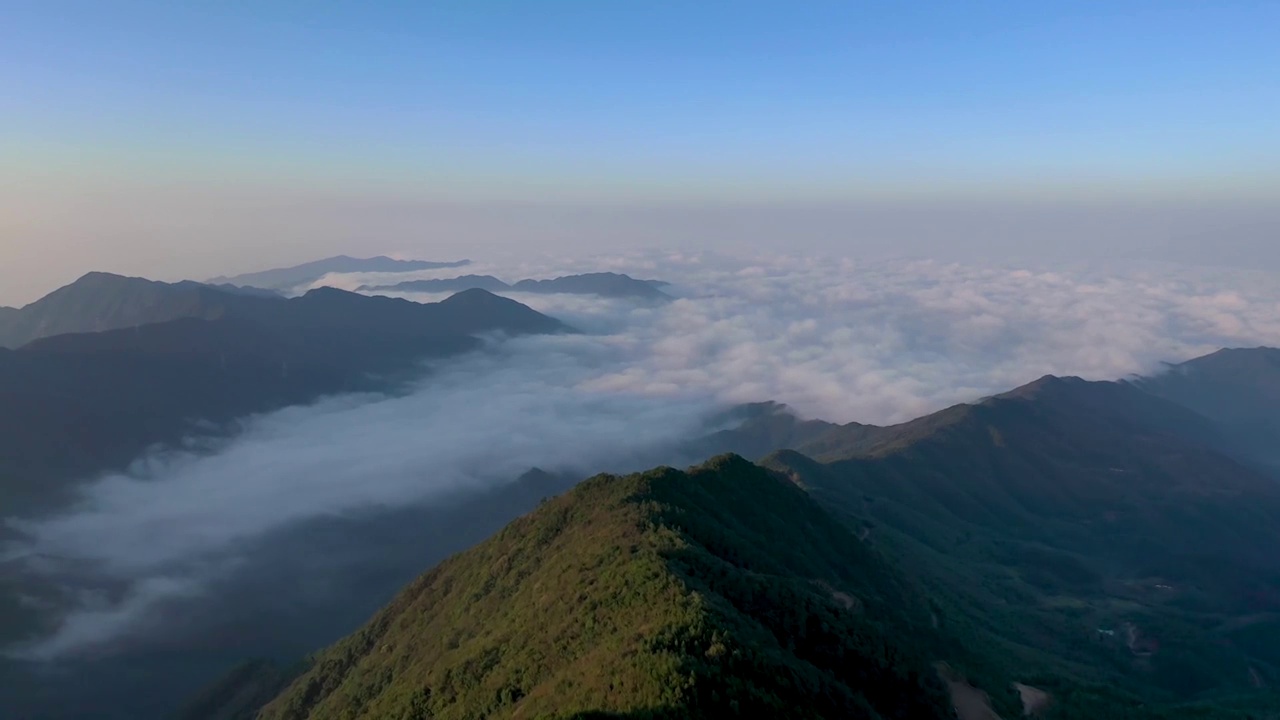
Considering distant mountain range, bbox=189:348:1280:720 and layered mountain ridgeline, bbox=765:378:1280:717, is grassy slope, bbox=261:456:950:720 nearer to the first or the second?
distant mountain range, bbox=189:348:1280:720

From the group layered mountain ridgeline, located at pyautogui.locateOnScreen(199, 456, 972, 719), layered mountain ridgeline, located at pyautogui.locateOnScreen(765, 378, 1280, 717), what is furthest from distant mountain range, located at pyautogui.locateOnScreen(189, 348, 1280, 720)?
layered mountain ridgeline, located at pyautogui.locateOnScreen(765, 378, 1280, 717)

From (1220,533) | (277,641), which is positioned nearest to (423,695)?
(277,641)

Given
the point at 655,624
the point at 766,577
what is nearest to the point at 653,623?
the point at 655,624

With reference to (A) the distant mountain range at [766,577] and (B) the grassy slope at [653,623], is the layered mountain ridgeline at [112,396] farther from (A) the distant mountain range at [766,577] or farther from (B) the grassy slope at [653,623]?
(B) the grassy slope at [653,623]

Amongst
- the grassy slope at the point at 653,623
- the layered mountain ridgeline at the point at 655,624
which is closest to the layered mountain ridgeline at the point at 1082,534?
the layered mountain ridgeline at the point at 655,624

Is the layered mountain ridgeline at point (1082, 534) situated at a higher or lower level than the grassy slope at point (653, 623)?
lower

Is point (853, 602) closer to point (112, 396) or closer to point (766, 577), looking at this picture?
point (766, 577)

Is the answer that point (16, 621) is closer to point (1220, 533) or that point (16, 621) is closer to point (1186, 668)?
point (1186, 668)

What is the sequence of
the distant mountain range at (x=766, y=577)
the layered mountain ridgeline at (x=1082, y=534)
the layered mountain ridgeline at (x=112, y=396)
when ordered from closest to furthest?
the distant mountain range at (x=766, y=577), the layered mountain ridgeline at (x=1082, y=534), the layered mountain ridgeline at (x=112, y=396)
